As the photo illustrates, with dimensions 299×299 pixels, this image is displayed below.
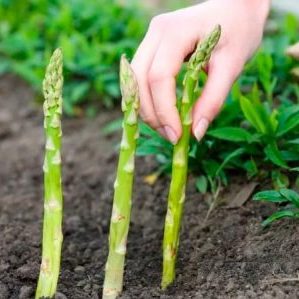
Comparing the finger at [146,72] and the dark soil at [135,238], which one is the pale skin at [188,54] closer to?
the finger at [146,72]

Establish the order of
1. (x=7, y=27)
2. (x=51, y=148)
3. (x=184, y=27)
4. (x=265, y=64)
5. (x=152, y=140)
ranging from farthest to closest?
(x=7, y=27), (x=265, y=64), (x=152, y=140), (x=184, y=27), (x=51, y=148)

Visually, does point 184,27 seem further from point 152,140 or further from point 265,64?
point 265,64

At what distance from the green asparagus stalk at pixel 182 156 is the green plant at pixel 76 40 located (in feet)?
6.08

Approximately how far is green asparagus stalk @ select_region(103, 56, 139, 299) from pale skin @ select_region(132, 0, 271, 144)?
4.1 inches

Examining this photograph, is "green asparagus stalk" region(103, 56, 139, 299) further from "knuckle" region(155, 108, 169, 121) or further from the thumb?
the thumb

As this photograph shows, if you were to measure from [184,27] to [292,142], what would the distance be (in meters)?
0.68

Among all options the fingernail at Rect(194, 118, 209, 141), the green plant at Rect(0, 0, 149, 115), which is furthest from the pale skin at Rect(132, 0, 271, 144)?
the green plant at Rect(0, 0, 149, 115)

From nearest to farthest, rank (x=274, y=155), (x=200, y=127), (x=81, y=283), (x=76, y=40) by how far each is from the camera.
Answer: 1. (x=200, y=127)
2. (x=81, y=283)
3. (x=274, y=155)
4. (x=76, y=40)

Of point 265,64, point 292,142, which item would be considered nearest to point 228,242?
point 292,142

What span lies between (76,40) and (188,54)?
7.08ft

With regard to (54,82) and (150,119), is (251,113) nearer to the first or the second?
(150,119)

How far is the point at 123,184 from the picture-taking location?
88.5 inches

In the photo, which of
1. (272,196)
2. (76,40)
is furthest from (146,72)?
(76,40)

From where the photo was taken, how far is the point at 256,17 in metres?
2.59
